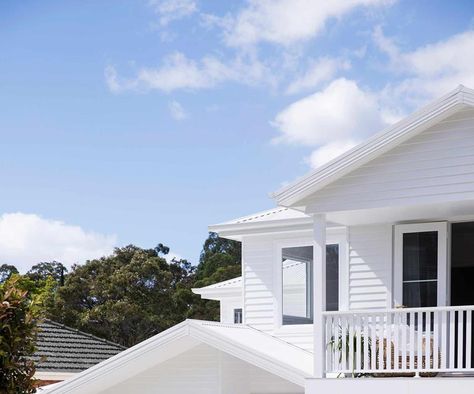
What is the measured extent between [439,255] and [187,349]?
15.4 feet

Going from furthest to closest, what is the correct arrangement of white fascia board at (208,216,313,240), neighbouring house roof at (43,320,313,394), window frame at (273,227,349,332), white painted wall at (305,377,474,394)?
white fascia board at (208,216,313,240)
window frame at (273,227,349,332)
neighbouring house roof at (43,320,313,394)
white painted wall at (305,377,474,394)

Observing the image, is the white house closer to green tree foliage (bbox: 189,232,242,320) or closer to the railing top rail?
the railing top rail

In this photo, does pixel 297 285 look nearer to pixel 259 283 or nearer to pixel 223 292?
pixel 259 283

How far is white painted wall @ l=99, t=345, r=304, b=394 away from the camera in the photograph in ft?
55.4

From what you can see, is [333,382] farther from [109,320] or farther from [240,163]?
[240,163]

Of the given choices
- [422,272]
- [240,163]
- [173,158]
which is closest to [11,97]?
[173,158]

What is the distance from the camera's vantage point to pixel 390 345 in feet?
46.0

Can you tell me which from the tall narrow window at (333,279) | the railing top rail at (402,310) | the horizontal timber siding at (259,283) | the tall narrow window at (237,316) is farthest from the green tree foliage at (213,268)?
the railing top rail at (402,310)

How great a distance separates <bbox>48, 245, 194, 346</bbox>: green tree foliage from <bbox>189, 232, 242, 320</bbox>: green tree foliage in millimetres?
1086

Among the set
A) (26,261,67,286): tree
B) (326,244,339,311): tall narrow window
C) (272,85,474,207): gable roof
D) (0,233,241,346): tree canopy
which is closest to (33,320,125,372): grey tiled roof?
(326,244,339,311): tall narrow window

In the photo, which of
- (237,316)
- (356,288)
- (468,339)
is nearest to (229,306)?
(237,316)

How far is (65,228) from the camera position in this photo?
55844 mm

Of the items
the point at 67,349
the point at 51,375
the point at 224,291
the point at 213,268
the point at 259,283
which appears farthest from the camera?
the point at 213,268

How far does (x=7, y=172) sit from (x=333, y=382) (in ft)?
126
